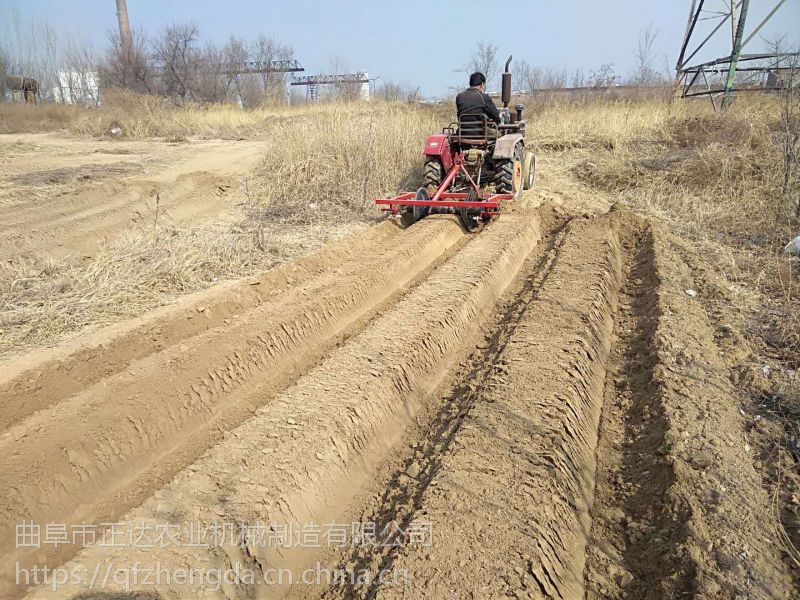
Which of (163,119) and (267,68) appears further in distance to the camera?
(267,68)

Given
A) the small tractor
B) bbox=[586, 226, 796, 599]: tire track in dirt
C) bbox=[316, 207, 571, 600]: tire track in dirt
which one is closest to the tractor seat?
the small tractor

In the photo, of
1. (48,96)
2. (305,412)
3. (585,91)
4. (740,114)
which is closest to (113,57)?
(48,96)

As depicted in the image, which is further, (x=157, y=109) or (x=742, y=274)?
(x=157, y=109)

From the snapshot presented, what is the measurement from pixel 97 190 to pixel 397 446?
27.8 feet

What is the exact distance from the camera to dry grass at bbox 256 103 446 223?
883 cm

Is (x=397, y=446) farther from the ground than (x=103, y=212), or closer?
closer

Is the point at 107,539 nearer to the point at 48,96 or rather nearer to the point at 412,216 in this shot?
the point at 412,216

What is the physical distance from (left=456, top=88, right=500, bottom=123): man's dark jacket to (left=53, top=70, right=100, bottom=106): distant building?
24.4 m

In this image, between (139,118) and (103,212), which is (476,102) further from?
(139,118)

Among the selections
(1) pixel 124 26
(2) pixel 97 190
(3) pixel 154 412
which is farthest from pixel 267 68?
(3) pixel 154 412

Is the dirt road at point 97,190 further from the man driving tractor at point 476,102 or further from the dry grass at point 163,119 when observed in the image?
the man driving tractor at point 476,102

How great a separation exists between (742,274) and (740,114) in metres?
7.33

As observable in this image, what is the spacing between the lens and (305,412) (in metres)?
3.22

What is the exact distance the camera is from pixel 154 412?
131 inches
